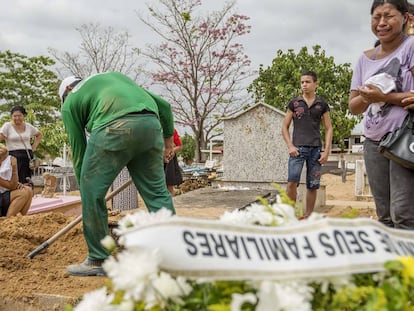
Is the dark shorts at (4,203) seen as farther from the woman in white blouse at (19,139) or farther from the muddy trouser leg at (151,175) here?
the muddy trouser leg at (151,175)

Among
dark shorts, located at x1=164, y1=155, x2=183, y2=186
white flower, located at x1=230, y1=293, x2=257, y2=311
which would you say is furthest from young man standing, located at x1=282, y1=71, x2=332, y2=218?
white flower, located at x1=230, y1=293, x2=257, y2=311

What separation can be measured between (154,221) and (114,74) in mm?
2371

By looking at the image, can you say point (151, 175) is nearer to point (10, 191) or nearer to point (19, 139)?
point (10, 191)


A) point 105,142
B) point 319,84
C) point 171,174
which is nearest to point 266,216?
point 105,142

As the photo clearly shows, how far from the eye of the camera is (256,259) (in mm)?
1104

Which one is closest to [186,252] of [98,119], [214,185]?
[98,119]

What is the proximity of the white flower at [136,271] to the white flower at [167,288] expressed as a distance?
2 cm

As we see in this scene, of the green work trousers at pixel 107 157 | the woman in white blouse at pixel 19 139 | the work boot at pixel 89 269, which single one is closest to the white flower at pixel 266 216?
the green work trousers at pixel 107 157

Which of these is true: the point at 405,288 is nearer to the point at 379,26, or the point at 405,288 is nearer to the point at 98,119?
the point at 379,26

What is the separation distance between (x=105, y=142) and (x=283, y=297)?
2.24 m

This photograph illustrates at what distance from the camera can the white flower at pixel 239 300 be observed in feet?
3.32

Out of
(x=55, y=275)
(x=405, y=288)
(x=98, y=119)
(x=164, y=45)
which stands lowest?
(x=55, y=275)

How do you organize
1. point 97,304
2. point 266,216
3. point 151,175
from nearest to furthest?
point 97,304
point 266,216
point 151,175

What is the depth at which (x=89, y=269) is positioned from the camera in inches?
129
